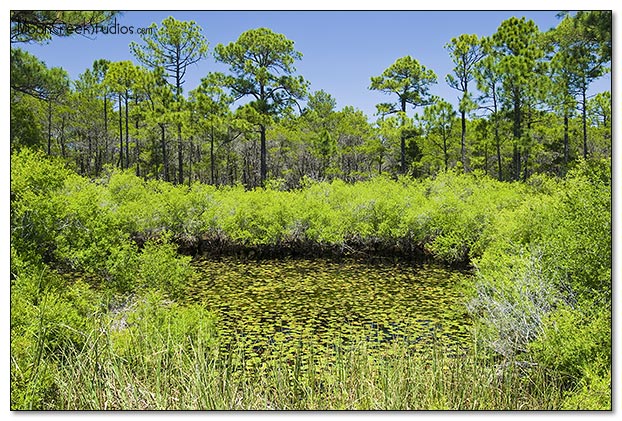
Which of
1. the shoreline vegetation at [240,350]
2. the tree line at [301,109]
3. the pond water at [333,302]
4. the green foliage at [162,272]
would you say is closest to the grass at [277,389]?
the shoreline vegetation at [240,350]

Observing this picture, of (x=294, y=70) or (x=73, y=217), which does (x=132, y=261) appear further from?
(x=294, y=70)

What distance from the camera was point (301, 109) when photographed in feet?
50.7

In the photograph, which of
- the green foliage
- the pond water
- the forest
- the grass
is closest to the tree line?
the forest

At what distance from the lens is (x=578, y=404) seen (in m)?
2.57

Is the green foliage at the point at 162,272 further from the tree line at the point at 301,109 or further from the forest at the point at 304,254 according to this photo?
the tree line at the point at 301,109

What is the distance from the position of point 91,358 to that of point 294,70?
39.2 ft

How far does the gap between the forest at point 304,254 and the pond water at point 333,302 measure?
45 millimetres

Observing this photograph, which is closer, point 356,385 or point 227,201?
point 356,385

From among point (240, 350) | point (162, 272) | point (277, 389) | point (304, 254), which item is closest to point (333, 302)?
point (162, 272)

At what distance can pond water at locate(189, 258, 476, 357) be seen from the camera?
15.8 ft

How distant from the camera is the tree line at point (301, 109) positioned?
1255 cm

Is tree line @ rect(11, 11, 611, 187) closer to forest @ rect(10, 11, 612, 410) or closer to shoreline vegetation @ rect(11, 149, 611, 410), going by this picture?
forest @ rect(10, 11, 612, 410)

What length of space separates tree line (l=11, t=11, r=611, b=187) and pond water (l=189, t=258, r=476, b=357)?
3536mm
